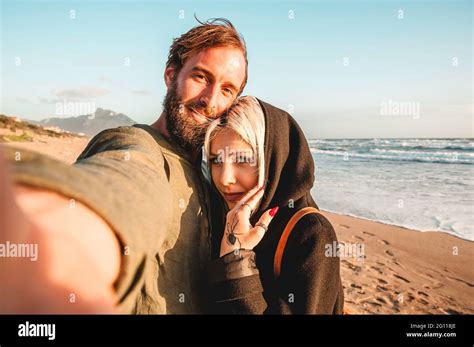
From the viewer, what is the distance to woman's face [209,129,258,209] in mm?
2330

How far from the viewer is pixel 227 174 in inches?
91.1

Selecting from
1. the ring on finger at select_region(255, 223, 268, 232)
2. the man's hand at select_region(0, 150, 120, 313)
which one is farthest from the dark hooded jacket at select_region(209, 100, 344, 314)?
the man's hand at select_region(0, 150, 120, 313)

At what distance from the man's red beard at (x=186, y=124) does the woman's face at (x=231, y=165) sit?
0.40ft

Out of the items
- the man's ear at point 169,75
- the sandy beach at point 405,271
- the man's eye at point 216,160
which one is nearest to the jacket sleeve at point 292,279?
the man's eye at point 216,160

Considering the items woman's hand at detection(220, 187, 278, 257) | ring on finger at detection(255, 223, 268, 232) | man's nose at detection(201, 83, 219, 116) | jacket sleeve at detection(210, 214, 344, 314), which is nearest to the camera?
jacket sleeve at detection(210, 214, 344, 314)

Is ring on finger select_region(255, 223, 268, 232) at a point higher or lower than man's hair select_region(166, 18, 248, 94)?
lower

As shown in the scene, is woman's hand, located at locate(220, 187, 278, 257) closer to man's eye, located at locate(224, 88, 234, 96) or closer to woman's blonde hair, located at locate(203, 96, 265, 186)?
woman's blonde hair, located at locate(203, 96, 265, 186)

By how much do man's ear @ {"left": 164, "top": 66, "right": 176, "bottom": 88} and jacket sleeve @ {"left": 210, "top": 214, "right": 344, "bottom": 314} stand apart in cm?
163

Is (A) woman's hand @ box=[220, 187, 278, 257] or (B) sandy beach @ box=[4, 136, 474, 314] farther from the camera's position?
(B) sandy beach @ box=[4, 136, 474, 314]

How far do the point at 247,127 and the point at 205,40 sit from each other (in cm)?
91

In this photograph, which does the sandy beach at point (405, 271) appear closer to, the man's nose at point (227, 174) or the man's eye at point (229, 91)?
the man's nose at point (227, 174)

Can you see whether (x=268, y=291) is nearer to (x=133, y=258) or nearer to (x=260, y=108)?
(x=260, y=108)
